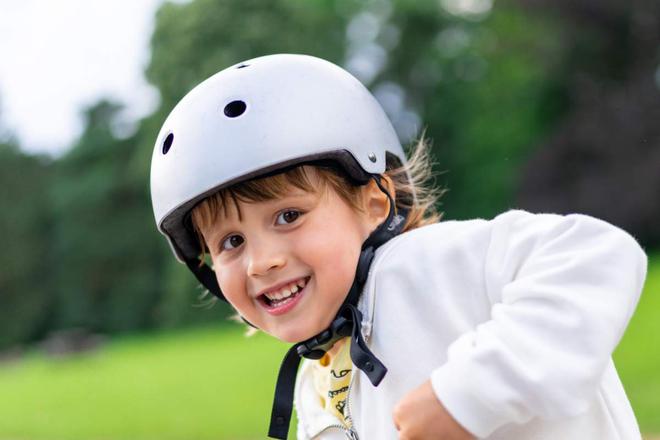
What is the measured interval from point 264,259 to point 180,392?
36.8 ft

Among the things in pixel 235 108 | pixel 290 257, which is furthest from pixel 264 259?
pixel 235 108

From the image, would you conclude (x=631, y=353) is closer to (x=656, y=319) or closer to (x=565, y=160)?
(x=656, y=319)

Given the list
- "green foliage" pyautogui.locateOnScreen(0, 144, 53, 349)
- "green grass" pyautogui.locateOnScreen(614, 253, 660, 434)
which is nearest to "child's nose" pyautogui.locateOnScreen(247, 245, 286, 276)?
"green grass" pyautogui.locateOnScreen(614, 253, 660, 434)

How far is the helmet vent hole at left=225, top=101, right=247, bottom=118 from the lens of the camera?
2592 millimetres

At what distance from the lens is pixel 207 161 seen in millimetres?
2512

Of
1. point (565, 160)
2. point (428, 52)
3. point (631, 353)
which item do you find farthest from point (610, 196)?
point (631, 353)

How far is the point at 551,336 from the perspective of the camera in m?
1.93

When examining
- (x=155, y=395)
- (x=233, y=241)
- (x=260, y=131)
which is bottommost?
(x=233, y=241)

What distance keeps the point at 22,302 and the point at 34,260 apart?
156cm

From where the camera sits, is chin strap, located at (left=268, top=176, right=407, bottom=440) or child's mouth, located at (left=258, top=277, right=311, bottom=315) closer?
chin strap, located at (left=268, top=176, right=407, bottom=440)

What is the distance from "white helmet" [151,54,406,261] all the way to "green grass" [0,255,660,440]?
18.5ft

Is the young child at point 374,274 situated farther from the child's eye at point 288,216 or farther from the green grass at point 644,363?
the green grass at point 644,363

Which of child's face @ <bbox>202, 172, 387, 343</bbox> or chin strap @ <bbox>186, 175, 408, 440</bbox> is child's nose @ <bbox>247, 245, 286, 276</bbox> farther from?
chin strap @ <bbox>186, 175, 408, 440</bbox>

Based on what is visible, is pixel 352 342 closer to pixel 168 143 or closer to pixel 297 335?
pixel 297 335
